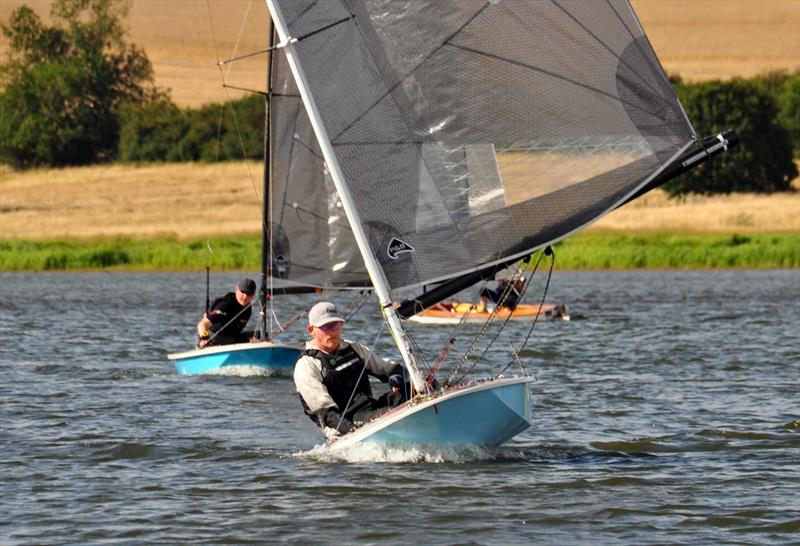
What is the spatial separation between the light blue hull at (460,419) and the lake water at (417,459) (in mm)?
285

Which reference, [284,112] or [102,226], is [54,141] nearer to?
[102,226]

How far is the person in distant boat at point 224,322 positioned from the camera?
25.1 m

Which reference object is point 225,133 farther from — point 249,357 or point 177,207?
point 249,357

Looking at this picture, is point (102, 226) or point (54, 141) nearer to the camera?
point (102, 226)

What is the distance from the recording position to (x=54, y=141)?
99625mm

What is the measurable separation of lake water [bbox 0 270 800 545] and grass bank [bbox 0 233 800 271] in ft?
84.9

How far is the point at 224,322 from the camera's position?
25.3 m

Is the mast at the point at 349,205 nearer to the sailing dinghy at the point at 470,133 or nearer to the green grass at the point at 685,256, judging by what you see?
the sailing dinghy at the point at 470,133

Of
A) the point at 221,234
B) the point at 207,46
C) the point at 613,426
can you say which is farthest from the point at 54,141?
the point at 613,426

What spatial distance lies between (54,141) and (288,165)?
2954 inches

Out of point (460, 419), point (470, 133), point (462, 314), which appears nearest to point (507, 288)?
point (460, 419)

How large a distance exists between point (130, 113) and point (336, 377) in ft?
303

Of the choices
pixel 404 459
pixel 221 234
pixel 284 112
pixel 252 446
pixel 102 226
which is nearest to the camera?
pixel 404 459

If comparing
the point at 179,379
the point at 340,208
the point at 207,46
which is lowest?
the point at 179,379
